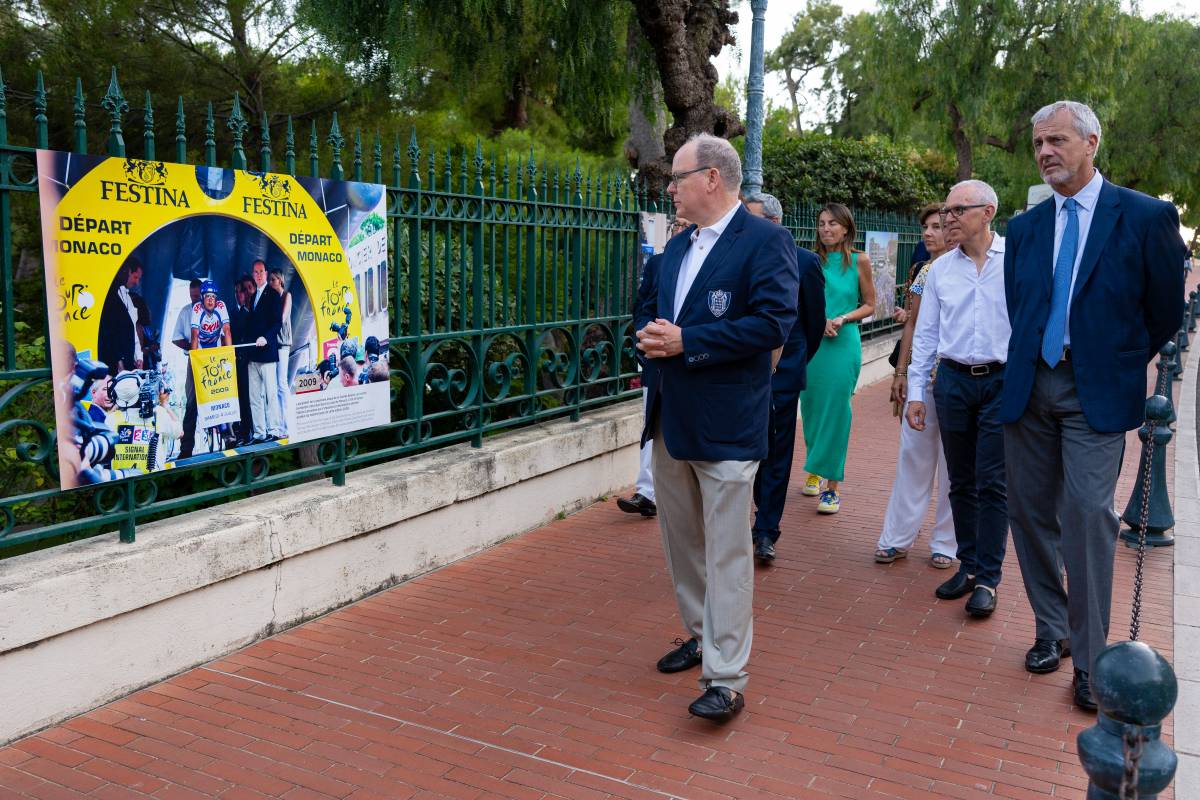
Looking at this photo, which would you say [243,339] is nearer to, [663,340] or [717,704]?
[663,340]

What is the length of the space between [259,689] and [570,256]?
12.9ft

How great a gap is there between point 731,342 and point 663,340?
24 cm

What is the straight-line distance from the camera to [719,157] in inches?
152

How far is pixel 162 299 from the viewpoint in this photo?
4152 mm

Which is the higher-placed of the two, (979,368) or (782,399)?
(979,368)

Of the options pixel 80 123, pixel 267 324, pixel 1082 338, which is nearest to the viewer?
pixel 80 123

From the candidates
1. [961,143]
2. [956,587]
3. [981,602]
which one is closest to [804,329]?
[956,587]

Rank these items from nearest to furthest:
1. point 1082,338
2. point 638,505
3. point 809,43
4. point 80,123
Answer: point 80,123 → point 1082,338 → point 638,505 → point 809,43

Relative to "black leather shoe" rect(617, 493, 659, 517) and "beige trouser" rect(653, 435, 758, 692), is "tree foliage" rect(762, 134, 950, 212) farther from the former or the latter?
"beige trouser" rect(653, 435, 758, 692)

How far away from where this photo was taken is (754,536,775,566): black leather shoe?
590 centimetres

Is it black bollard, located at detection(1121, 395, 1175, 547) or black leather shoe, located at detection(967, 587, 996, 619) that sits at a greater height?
black bollard, located at detection(1121, 395, 1175, 547)

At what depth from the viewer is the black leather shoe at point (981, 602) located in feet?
16.6

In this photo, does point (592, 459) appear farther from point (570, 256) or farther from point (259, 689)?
point (259, 689)

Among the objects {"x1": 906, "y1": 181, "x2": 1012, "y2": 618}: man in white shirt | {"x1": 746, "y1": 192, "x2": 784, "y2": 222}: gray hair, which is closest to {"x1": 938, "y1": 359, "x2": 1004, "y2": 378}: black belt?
{"x1": 906, "y1": 181, "x2": 1012, "y2": 618}: man in white shirt
